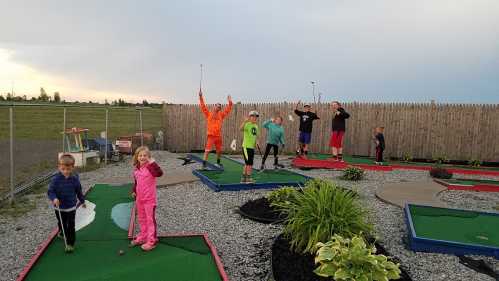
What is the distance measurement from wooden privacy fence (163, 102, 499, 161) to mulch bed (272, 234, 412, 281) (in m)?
11.6

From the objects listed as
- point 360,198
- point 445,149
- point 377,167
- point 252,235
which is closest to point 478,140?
point 445,149

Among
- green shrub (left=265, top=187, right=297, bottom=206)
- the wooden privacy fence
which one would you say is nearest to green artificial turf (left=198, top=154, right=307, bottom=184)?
green shrub (left=265, top=187, right=297, bottom=206)

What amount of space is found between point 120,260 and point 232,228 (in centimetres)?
203

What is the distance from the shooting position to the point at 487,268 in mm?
4688

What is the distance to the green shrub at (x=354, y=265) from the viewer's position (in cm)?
361

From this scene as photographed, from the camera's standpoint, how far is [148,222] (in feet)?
15.7

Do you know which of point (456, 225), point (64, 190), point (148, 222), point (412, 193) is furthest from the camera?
point (412, 193)

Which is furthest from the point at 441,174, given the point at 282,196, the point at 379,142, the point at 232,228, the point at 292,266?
the point at 292,266

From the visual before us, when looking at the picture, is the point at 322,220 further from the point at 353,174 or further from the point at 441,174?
the point at 441,174

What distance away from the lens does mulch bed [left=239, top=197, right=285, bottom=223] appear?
623 cm

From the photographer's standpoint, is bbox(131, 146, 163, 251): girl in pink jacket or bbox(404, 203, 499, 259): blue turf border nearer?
bbox(131, 146, 163, 251): girl in pink jacket

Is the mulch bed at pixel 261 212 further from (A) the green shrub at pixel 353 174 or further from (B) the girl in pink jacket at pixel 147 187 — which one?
(A) the green shrub at pixel 353 174

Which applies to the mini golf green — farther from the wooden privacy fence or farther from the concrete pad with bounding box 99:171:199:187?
the wooden privacy fence

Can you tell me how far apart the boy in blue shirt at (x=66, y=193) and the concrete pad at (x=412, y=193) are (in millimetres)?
5657
